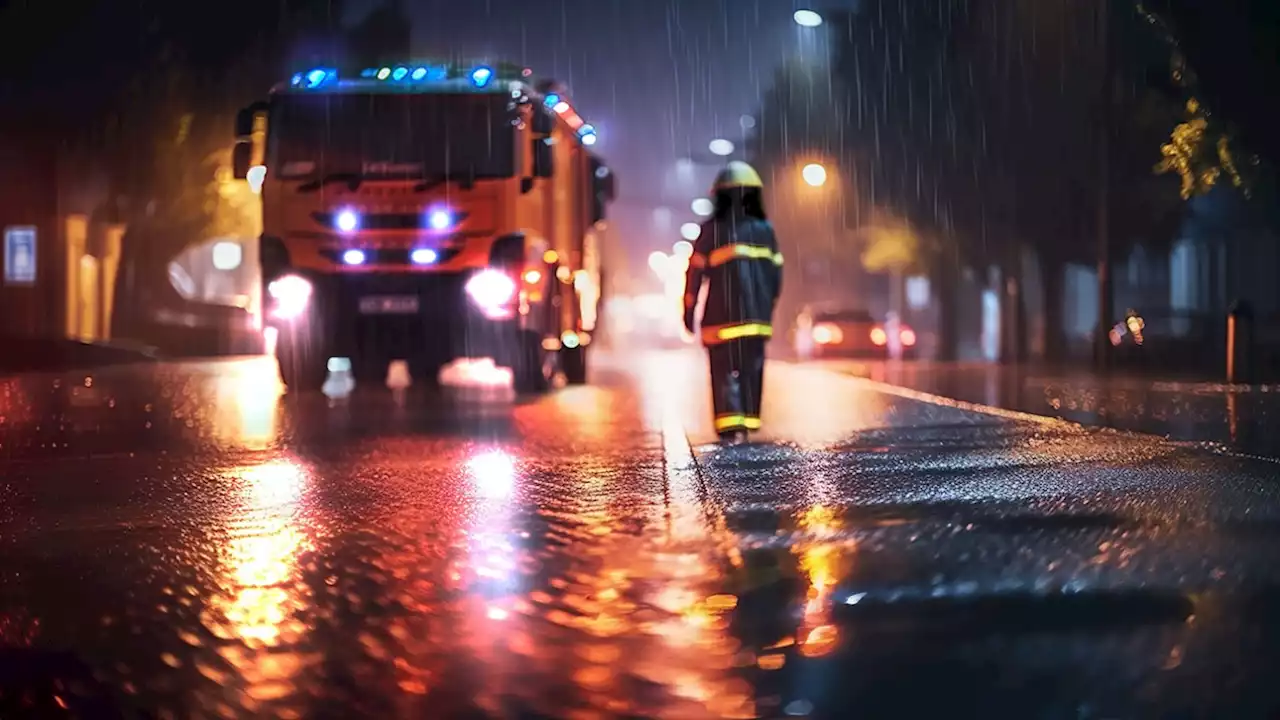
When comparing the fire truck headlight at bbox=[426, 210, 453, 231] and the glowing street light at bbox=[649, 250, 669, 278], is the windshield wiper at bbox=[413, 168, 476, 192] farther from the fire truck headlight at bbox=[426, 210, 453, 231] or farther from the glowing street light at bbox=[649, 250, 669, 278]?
the glowing street light at bbox=[649, 250, 669, 278]

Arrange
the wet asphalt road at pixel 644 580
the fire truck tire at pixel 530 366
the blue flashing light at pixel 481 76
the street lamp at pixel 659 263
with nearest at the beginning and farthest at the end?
the wet asphalt road at pixel 644 580
the blue flashing light at pixel 481 76
the fire truck tire at pixel 530 366
the street lamp at pixel 659 263

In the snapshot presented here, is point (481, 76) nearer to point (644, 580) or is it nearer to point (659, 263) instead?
point (644, 580)

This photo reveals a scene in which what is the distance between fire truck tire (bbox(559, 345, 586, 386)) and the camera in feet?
75.1

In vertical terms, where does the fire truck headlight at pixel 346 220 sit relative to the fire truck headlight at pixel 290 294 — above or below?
above

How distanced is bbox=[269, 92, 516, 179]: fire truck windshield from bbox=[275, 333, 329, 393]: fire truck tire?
2337mm

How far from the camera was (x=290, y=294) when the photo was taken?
60.7 feet

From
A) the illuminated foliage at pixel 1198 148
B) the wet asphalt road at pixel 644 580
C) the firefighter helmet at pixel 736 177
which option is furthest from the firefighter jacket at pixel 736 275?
the illuminated foliage at pixel 1198 148

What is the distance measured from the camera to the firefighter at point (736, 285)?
1192 centimetres

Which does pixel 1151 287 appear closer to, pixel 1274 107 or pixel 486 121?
pixel 1274 107

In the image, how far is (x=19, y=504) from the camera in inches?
353

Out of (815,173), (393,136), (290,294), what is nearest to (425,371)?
(290,294)

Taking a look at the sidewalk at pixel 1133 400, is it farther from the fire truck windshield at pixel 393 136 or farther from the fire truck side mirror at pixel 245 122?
the fire truck side mirror at pixel 245 122

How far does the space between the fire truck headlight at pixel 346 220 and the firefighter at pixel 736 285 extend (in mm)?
6901

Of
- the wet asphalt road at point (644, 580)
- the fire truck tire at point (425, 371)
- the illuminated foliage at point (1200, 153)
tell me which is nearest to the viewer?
the wet asphalt road at point (644, 580)
